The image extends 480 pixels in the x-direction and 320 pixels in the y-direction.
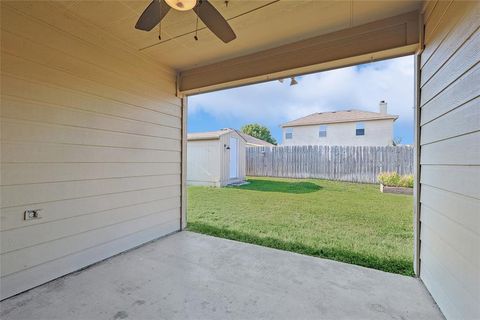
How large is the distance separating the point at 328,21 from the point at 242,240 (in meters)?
2.80

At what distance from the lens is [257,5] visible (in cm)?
204

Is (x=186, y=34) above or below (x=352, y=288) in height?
above

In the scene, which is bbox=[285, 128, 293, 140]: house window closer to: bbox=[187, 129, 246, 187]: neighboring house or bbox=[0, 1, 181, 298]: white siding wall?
bbox=[187, 129, 246, 187]: neighboring house

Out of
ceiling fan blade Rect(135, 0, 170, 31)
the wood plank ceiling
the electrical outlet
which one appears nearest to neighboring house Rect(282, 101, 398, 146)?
the wood plank ceiling

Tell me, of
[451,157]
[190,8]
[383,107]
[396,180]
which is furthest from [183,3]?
[383,107]

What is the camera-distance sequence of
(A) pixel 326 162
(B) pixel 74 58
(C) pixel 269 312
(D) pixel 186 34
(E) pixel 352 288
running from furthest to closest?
(A) pixel 326 162
(D) pixel 186 34
(B) pixel 74 58
(E) pixel 352 288
(C) pixel 269 312

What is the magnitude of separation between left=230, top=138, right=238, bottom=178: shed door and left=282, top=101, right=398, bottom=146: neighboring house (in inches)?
227

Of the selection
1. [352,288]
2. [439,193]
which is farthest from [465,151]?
[352,288]

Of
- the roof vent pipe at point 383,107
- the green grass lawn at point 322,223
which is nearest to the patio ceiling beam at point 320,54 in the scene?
the green grass lawn at point 322,223

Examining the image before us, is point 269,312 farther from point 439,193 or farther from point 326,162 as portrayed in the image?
point 326,162

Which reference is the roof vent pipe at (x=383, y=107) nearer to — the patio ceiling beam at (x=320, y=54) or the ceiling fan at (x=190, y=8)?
the patio ceiling beam at (x=320, y=54)

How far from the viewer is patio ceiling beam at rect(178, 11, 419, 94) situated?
7.07 feet

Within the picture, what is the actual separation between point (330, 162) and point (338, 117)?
15.8 feet

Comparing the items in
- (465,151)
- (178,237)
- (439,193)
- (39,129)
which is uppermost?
(39,129)
